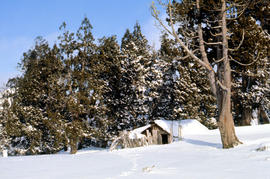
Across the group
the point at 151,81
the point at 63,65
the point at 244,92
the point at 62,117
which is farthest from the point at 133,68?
the point at 244,92

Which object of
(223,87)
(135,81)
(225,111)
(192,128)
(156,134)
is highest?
(135,81)

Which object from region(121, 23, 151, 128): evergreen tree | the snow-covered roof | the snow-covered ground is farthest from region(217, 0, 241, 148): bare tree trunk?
region(121, 23, 151, 128): evergreen tree

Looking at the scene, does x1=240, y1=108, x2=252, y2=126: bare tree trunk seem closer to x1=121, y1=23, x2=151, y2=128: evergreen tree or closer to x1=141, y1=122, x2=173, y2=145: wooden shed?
x1=141, y1=122, x2=173, y2=145: wooden shed

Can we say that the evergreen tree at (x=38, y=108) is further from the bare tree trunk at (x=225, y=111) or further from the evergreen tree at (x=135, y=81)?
the bare tree trunk at (x=225, y=111)

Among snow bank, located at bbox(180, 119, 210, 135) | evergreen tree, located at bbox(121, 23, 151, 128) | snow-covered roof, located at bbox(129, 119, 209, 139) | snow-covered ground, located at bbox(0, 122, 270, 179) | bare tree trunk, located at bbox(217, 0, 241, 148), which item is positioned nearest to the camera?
snow-covered ground, located at bbox(0, 122, 270, 179)

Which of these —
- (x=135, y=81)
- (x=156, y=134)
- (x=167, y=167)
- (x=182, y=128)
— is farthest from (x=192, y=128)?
(x=167, y=167)

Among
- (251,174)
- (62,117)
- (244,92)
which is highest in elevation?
(244,92)

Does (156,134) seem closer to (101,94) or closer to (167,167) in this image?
(101,94)

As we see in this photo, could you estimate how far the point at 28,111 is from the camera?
93.5 feet

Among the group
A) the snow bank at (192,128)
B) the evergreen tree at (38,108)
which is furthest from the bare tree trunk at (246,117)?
the evergreen tree at (38,108)

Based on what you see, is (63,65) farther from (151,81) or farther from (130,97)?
(151,81)

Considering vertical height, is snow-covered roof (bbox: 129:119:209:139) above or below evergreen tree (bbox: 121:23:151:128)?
below

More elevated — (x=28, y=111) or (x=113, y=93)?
(x=113, y=93)

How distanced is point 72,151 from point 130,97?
9367 mm
